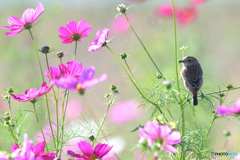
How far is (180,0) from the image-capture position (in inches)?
181

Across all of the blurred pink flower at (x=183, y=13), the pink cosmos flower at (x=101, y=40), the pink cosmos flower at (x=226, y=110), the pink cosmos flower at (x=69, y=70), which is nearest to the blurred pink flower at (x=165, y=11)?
the blurred pink flower at (x=183, y=13)

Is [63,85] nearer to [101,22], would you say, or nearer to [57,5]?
[57,5]

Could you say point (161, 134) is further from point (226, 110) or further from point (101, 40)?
point (101, 40)

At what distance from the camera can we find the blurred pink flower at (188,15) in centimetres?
259

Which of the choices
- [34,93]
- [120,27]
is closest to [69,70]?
[34,93]

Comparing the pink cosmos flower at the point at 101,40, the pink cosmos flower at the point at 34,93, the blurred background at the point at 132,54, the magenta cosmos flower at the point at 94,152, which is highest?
the blurred background at the point at 132,54

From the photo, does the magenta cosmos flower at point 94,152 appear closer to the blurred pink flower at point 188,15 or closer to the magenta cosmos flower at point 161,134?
the magenta cosmos flower at point 161,134

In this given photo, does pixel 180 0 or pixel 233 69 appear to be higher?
pixel 180 0

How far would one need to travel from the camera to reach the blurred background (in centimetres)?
222

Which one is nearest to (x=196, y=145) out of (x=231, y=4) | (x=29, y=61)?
(x=29, y=61)

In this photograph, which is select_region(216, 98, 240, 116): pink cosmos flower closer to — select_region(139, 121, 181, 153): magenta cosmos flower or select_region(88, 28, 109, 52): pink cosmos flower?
select_region(139, 121, 181, 153): magenta cosmos flower

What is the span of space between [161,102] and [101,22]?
5.52 meters

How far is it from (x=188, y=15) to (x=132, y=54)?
49 cm

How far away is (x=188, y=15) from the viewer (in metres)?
2.59
